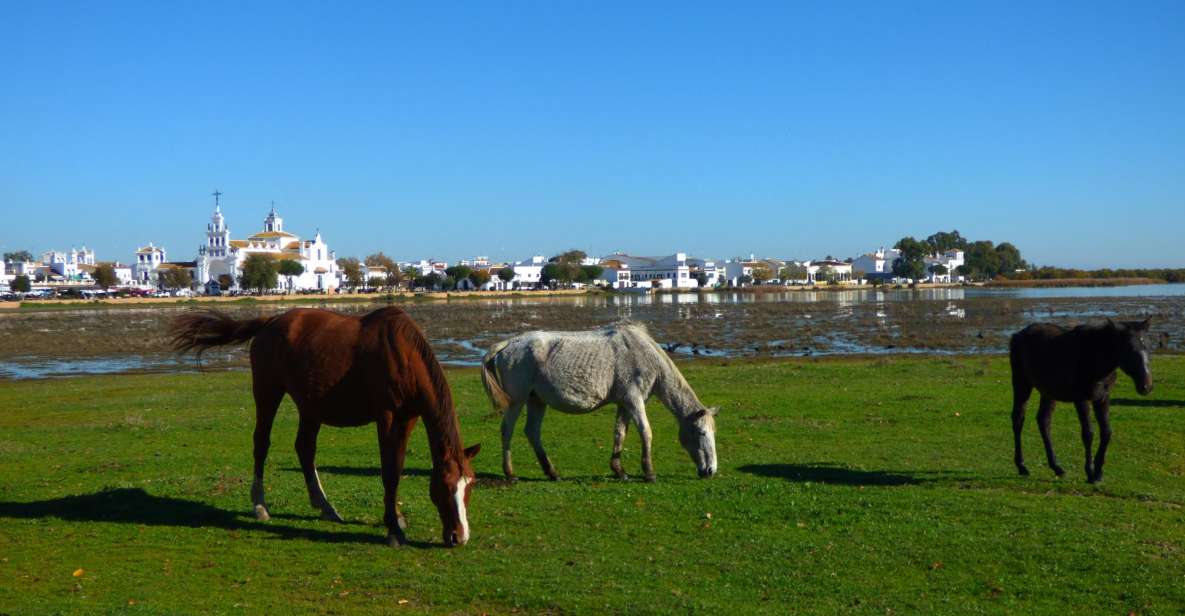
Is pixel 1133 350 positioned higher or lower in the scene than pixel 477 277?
lower

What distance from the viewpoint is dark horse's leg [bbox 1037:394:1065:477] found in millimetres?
12977

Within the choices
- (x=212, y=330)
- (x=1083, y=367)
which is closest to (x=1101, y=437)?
(x=1083, y=367)

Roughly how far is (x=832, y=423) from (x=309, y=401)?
35.7 feet

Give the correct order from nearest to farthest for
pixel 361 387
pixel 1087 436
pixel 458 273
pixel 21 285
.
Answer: pixel 361 387 < pixel 1087 436 < pixel 21 285 < pixel 458 273

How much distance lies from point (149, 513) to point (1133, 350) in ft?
39.9

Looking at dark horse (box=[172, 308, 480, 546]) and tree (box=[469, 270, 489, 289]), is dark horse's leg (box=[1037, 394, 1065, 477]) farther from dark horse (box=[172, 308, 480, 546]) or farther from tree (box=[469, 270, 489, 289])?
tree (box=[469, 270, 489, 289])

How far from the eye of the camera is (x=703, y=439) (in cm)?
1278

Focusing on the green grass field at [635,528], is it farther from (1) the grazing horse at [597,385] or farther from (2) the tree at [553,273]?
(2) the tree at [553,273]

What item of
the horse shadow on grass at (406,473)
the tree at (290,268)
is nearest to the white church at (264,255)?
the tree at (290,268)

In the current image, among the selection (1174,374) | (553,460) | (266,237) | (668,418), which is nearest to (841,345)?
(1174,374)

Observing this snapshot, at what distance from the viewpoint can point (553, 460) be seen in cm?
1474

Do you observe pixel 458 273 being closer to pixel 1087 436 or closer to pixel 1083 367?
pixel 1083 367

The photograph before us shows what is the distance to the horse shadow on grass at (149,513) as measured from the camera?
9.91 meters

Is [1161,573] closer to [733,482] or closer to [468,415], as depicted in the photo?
[733,482]
